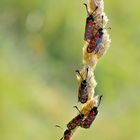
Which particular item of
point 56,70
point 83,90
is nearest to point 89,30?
point 83,90

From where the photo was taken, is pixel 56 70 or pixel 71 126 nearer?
pixel 71 126

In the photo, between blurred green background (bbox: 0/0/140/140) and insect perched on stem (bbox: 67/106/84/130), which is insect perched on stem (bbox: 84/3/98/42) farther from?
blurred green background (bbox: 0/0/140/140)

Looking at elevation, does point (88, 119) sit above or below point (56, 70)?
below

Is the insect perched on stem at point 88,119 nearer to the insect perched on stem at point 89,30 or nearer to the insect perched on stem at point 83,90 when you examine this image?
the insect perched on stem at point 83,90

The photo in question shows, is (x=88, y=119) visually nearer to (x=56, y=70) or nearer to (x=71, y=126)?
(x=71, y=126)

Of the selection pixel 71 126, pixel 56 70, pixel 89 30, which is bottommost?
pixel 71 126

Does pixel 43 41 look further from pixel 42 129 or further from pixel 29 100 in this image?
pixel 42 129

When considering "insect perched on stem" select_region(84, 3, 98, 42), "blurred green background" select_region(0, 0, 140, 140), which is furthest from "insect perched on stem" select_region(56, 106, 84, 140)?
"blurred green background" select_region(0, 0, 140, 140)

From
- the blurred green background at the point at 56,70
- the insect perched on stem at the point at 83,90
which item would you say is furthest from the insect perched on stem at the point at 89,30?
the blurred green background at the point at 56,70
